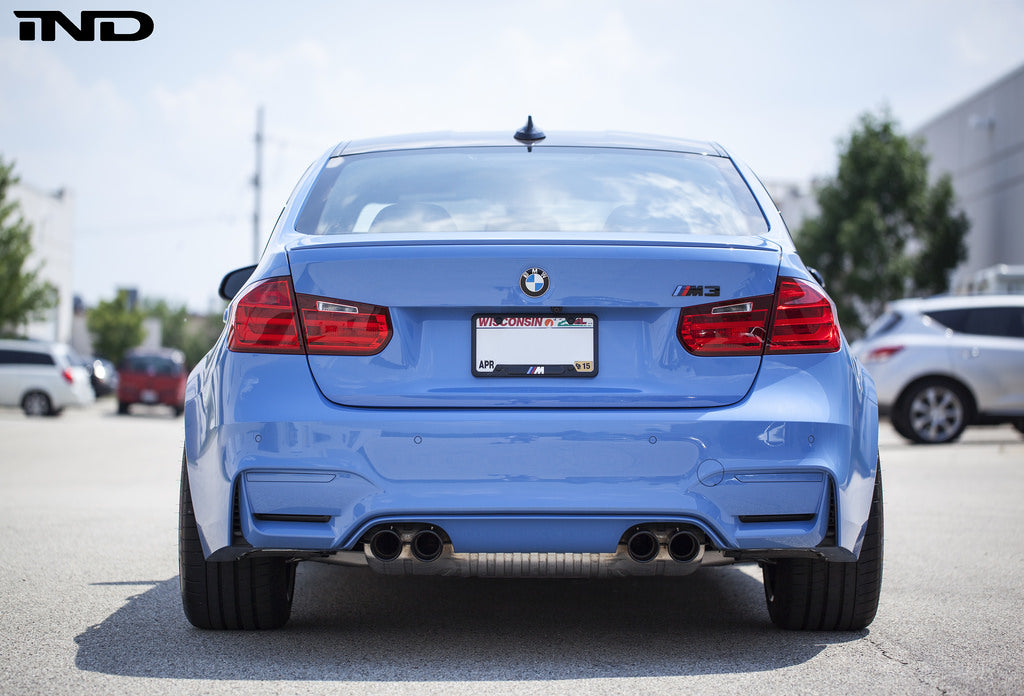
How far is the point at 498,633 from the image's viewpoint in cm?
411

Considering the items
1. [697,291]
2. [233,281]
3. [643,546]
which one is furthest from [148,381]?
[697,291]

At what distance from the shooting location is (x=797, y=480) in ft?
11.2

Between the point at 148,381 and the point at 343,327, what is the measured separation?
29414 millimetres

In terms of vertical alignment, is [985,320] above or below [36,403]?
above

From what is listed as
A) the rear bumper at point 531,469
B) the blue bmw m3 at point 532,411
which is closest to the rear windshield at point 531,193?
the blue bmw m3 at point 532,411

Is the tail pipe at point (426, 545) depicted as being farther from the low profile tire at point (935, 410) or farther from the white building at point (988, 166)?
the white building at point (988, 166)

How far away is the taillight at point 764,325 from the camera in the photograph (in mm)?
3461

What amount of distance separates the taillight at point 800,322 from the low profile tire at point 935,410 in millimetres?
10991

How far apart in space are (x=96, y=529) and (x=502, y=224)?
3.95 metres

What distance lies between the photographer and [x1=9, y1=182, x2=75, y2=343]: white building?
61.3m

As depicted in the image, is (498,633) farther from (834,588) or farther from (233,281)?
(233,281)

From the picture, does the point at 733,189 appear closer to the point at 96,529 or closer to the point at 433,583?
the point at 433,583

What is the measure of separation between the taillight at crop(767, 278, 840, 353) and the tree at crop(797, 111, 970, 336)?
35.1 m

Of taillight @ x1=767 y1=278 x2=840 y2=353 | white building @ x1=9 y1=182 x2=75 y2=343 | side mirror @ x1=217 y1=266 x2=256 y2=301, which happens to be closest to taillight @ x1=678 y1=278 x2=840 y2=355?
taillight @ x1=767 y1=278 x2=840 y2=353
